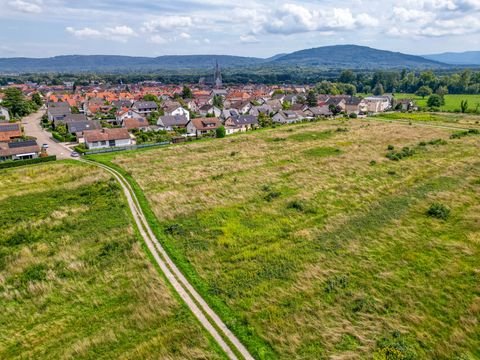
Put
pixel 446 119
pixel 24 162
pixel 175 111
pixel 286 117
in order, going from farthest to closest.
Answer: pixel 175 111 → pixel 286 117 → pixel 446 119 → pixel 24 162

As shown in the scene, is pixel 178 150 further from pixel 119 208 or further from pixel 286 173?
pixel 119 208

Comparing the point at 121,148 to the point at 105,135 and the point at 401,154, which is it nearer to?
the point at 105,135

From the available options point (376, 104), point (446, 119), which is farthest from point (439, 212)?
point (376, 104)

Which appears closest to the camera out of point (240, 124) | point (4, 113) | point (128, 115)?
point (240, 124)

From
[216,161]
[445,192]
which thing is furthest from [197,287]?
[216,161]

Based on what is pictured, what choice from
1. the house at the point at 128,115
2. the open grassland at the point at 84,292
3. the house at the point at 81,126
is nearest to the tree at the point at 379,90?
the house at the point at 128,115

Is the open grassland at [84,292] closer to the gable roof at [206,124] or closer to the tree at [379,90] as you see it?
the gable roof at [206,124]

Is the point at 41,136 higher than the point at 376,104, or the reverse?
the point at 376,104

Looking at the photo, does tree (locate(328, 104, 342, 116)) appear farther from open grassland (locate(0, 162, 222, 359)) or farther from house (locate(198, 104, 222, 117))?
open grassland (locate(0, 162, 222, 359))
